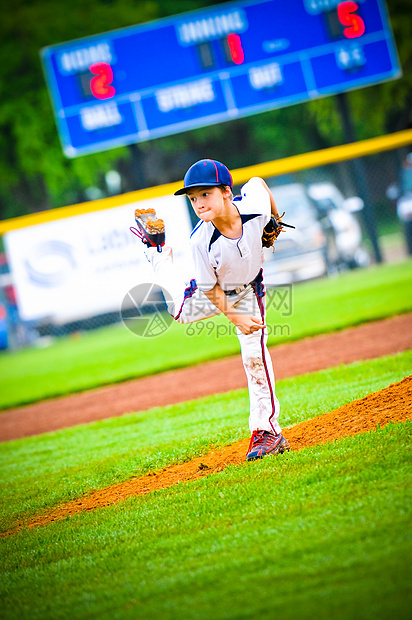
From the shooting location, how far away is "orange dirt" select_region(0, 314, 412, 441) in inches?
301

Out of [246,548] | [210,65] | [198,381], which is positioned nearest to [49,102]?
[210,65]

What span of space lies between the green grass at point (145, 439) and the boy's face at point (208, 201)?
1.84 m

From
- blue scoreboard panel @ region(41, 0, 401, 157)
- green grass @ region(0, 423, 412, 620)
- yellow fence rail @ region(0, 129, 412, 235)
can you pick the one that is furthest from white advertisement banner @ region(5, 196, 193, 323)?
green grass @ region(0, 423, 412, 620)

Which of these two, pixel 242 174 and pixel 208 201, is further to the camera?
pixel 242 174

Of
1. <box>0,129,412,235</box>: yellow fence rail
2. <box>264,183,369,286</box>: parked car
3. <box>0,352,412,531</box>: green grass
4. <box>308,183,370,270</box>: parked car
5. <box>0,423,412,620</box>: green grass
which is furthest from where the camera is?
<box>308,183,370,270</box>: parked car

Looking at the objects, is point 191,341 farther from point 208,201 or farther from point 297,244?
point 208,201

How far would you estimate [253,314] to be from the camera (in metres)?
4.34

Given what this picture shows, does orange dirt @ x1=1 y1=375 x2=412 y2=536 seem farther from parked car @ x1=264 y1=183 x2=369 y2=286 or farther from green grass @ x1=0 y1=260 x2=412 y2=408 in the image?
parked car @ x1=264 y1=183 x2=369 y2=286

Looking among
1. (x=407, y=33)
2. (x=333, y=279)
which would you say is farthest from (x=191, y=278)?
(x=407, y=33)

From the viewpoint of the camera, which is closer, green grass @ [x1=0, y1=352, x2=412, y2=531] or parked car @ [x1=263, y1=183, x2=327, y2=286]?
green grass @ [x1=0, y1=352, x2=412, y2=531]

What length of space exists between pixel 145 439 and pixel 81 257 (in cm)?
745

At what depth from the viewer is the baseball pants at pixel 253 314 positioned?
4.28 metres

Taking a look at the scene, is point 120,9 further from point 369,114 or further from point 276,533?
point 276,533

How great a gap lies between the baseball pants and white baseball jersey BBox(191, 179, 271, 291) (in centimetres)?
20
